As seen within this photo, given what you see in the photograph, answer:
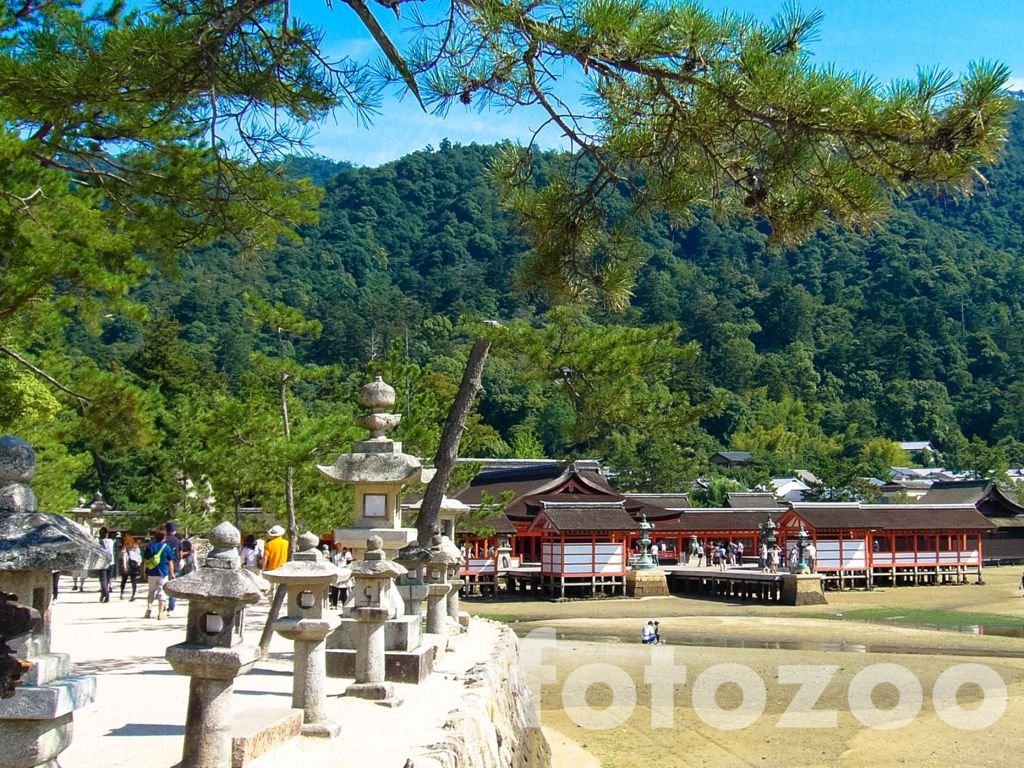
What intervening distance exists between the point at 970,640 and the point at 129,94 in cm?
2002

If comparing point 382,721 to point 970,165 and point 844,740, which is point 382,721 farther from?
point 844,740

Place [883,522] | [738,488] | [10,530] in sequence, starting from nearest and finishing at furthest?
[10,530] < [883,522] < [738,488]

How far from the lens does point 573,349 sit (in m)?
12.4

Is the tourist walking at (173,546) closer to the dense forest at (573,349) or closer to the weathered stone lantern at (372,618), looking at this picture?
the dense forest at (573,349)

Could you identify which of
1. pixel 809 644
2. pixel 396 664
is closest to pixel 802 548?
pixel 809 644

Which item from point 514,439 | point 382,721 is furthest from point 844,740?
point 514,439

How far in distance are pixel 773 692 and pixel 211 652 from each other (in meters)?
11.7

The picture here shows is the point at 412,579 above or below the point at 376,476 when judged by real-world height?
below

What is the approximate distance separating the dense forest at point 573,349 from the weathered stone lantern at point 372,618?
474 cm

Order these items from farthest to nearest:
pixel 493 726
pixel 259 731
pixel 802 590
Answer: pixel 802 590
pixel 493 726
pixel 259 731

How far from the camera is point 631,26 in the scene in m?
4.81
